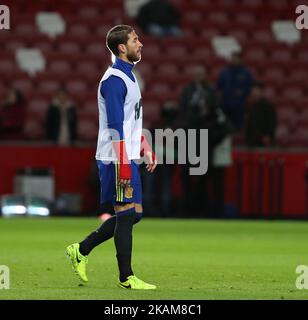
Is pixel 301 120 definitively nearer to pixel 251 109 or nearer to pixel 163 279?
pixel 251 109

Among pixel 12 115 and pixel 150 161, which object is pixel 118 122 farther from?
pixel 12 115

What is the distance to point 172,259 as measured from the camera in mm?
12492

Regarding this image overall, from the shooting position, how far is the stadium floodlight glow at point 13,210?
19.9 meters

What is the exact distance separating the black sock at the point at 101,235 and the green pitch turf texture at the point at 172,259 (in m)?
0.30

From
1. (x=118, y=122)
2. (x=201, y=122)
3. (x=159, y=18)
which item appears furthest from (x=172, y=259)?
(x=159, y=18)

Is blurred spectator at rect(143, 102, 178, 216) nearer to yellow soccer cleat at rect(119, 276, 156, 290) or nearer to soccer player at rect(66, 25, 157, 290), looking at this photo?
soccer player at rect(66, 25, 157, 290)

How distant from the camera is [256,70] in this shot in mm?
25047

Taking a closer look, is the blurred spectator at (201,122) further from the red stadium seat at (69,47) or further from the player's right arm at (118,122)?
the player's right arm at (118,122)

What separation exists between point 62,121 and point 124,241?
1226cm

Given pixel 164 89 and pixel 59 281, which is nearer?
pixel 59 281

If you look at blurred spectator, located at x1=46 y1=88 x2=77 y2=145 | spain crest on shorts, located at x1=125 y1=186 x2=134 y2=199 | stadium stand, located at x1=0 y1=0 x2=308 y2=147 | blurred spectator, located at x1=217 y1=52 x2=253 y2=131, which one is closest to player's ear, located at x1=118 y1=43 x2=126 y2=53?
spain crest on shorts, located at x1=125 y1=186 x2=134 y2=199
